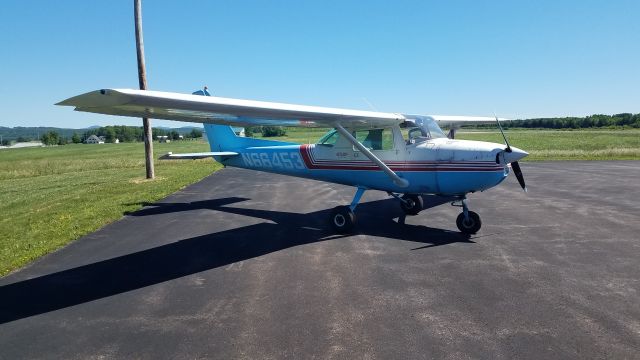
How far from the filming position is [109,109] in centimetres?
621

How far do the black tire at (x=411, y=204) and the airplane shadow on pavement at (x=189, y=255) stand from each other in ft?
0.80

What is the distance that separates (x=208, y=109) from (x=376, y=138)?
442 centimetres

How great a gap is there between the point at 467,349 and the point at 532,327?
1012 millimetres

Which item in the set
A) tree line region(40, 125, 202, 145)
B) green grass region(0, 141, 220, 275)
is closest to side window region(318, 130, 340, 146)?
green grass region(0, 141, 220, 275)

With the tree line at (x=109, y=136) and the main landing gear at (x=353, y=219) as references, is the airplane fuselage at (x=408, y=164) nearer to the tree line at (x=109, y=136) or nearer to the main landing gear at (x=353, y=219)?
the main landing gear at (x=353, y=219)

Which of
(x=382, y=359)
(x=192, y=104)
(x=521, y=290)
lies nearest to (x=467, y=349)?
(x=382, y=359)

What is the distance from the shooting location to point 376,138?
9.27 m

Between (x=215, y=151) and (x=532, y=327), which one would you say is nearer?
(x=532, y=327)

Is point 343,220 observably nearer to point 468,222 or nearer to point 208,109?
point 468,222

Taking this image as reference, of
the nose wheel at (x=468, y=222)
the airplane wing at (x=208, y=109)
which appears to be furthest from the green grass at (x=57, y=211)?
the nose wheel at (x=468, y=222)

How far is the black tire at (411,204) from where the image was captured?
10391 mm

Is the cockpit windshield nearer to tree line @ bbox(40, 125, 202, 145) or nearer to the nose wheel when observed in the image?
the nose wheel

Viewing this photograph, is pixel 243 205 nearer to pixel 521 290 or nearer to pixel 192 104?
pixel 192 104

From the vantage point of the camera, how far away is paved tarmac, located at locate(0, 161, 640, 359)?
405 cm
